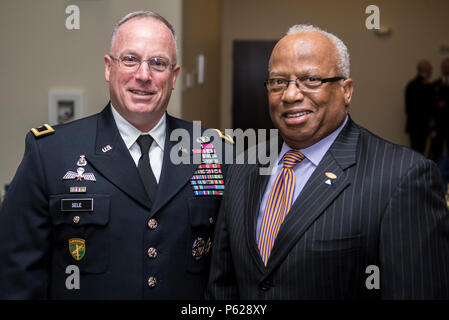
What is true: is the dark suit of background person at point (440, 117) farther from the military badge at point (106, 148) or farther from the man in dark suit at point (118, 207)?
the military badge at point (106, 148)

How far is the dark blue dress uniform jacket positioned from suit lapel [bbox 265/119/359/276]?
367 millimetres

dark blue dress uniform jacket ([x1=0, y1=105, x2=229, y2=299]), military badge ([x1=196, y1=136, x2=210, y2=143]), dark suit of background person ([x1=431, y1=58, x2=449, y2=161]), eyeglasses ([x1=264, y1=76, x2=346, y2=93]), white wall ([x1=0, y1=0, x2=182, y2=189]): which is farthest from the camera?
dark suit of background person ([x1=431, y1=58, x2=449, y2=161])

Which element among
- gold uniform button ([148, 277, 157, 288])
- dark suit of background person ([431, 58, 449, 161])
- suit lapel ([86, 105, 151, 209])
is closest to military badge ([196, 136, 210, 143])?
suit lapel ([86, 105, 151, 209])

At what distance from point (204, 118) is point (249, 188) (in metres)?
3.43

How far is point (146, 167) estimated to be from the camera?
5.18 feet

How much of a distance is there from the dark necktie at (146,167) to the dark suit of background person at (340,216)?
30cm

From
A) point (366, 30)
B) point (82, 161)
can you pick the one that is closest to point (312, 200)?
point (82, 161)

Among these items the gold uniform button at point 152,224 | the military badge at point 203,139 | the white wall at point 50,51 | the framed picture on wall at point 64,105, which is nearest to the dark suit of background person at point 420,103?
the white wall at point 50,51

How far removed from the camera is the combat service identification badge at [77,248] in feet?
4.97

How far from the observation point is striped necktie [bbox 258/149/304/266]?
1346mm

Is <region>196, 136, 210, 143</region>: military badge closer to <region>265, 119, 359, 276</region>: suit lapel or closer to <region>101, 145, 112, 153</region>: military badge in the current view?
<region>101, 145, 112, 153</region>: military badge

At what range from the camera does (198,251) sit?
159 cm

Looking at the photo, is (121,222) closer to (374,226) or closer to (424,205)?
(374,226)
